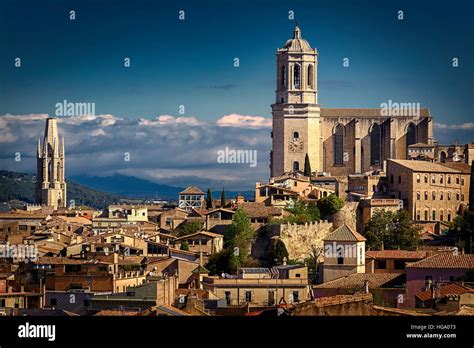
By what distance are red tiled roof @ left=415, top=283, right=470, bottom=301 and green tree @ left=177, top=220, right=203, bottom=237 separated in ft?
47.6

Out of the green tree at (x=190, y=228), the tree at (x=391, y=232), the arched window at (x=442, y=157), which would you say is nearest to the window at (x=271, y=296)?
the tree at (x=391, y=232)

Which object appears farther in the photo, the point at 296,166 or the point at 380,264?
the point at 296,166

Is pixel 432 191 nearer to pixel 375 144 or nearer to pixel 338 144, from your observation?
pixel 338 144

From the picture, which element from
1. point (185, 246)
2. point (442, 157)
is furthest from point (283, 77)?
point (185, 246)

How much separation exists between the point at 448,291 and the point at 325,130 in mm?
37057

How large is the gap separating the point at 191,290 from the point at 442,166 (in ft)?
63.8

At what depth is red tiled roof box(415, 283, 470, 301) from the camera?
19.6m

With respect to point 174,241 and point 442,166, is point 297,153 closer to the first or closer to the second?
point 442,166

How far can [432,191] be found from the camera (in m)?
41.0

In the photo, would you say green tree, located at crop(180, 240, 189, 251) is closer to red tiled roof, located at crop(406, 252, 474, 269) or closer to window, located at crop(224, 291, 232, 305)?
window, located at crop(224, 291, 232, 305)

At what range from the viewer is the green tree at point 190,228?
36.2 meters

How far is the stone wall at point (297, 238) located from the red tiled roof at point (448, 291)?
1195 cm

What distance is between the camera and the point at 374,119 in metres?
57.2
